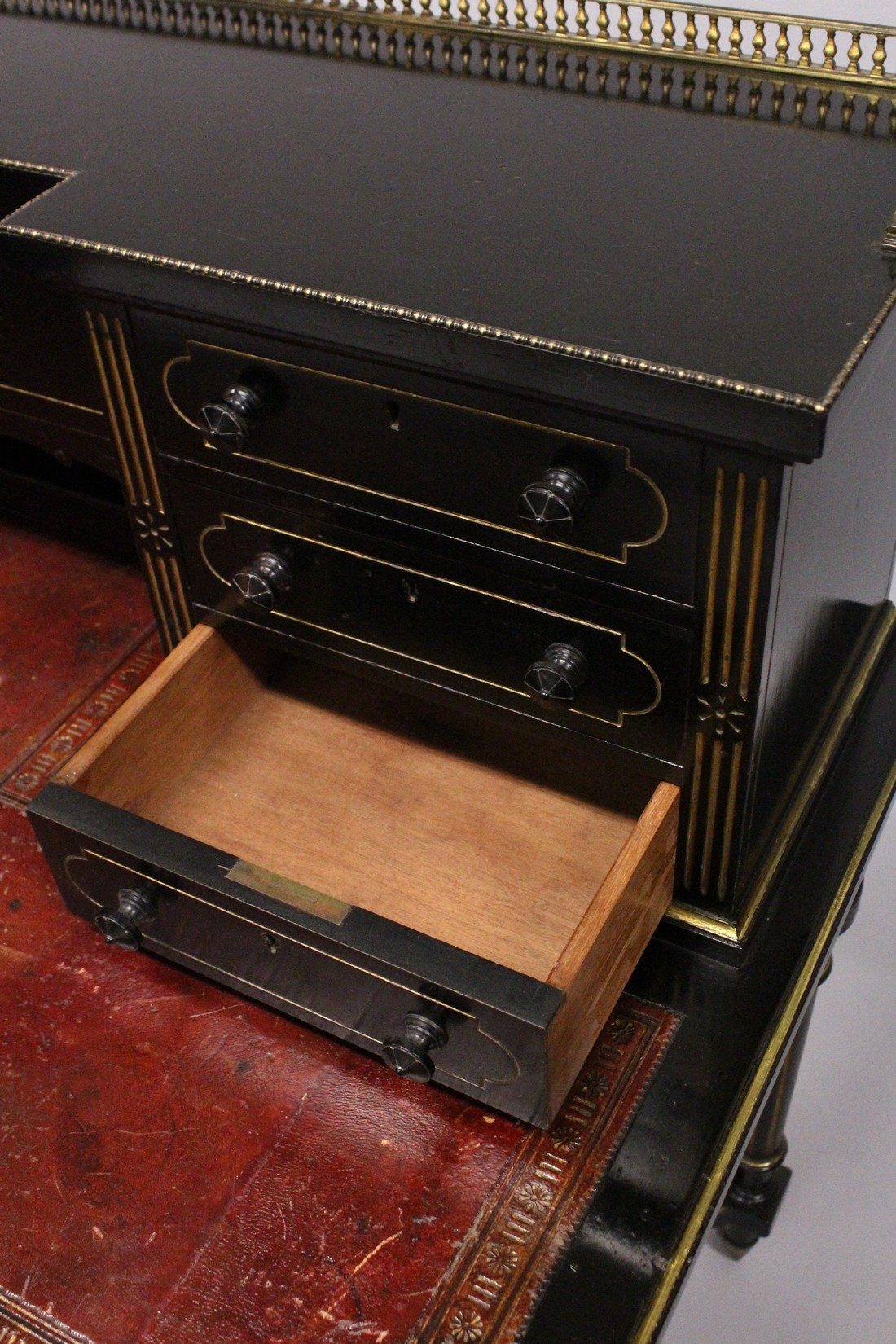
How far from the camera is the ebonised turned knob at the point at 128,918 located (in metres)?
1.15

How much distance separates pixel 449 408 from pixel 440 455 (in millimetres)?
44

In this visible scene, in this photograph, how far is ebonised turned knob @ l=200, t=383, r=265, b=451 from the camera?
1.12 meters

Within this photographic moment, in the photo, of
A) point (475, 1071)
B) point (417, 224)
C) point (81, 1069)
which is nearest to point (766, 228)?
Result: point (417, 224)

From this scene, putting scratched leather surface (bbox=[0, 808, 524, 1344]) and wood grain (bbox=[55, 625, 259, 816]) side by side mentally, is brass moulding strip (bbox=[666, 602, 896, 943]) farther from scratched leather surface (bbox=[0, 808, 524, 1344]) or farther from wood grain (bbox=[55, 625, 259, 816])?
wood grain (bbox=[55, 625, 259, 816])

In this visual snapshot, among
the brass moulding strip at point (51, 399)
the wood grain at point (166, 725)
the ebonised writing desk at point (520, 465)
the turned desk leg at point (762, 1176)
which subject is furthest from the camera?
the turned desk leg at point (762, 1176)

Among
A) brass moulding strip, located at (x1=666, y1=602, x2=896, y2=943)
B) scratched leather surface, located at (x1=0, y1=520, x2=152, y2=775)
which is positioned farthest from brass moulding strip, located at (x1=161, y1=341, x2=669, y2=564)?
scratched leather surface, located at (x1=0, y1=520, x2=152, y2=775)

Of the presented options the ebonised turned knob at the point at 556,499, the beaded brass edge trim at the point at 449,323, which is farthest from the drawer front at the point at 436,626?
the beaded brass edge trim at the point at 449,323

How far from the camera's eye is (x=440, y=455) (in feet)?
3.51

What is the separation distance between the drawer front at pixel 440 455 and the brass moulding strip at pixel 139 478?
0.08 feet

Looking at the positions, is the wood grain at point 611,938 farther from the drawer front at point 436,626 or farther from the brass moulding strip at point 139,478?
the brass moulding strip at point 139,478

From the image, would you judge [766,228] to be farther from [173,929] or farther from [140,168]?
[173,929]

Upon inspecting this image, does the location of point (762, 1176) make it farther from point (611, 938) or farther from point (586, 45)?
point (586, 45)

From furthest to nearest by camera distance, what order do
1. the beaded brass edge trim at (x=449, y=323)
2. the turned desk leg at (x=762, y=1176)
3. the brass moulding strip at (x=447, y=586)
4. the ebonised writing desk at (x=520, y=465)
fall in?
the turned desk leg at (x=762, y=1176) → the brass moulding strip at (x=447, y=586) → the ebonised writing desk at (x=520, y=465) → the beaded brass edge trim at (x=449, y=323)

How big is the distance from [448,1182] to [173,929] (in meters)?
0.29
